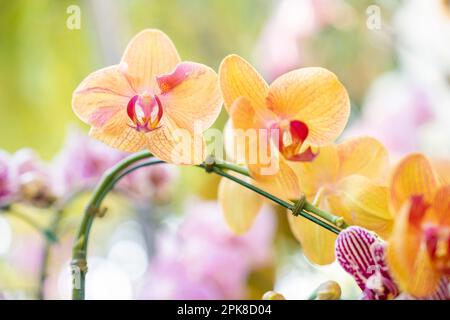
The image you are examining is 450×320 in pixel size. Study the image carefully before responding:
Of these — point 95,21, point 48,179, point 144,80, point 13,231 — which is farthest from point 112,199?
point 144,80

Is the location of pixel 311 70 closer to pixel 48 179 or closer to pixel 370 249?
pixel 370 249

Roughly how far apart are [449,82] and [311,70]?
46 centimetres

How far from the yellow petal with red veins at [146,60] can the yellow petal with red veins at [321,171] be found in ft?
0.27

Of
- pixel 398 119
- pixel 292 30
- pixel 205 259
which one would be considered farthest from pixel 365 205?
pixel 292 30

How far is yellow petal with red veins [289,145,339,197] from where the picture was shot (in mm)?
331

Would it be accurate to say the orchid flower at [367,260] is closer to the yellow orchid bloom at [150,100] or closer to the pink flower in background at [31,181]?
the yellow orchid bloom at [150,100]

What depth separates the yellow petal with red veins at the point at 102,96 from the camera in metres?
0.29

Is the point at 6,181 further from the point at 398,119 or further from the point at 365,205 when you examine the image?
the point at 398,119

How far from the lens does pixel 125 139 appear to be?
301mm

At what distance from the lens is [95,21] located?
2.93 ft

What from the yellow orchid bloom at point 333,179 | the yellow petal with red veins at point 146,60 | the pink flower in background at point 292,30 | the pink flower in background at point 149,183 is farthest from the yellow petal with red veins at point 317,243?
the pink flower in background at point 292,30

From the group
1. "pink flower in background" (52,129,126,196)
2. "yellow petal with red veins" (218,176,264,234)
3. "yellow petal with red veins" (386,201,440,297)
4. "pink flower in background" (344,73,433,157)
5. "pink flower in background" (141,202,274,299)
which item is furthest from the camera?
"pink flower in background" (344,73,433,157)

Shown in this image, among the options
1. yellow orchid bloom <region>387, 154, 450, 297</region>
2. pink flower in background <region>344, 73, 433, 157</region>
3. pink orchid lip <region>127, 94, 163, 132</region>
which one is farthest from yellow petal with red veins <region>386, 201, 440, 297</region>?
pink flower in background <region>344, 73, 433, 157</region>

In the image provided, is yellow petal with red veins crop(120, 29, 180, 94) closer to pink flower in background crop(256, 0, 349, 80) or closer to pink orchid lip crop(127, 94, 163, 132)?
pink orchid lip crop(127, 94, 163, 132)
